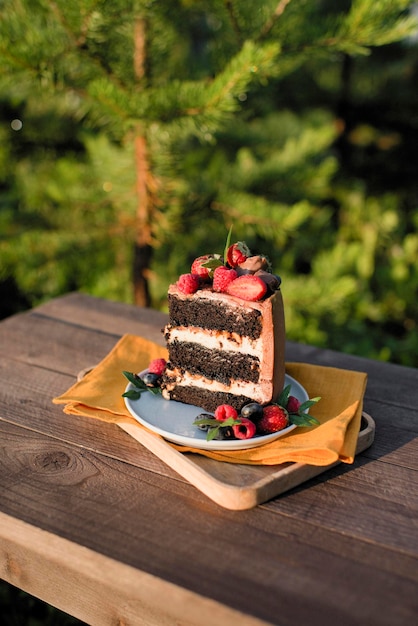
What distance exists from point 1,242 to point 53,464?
5.65ft

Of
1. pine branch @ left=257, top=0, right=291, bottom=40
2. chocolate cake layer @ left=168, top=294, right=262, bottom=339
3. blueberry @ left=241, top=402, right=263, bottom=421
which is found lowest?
blueberry @ left=241, top=402, right=263, bottom=421

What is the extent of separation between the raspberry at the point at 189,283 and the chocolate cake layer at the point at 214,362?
4.4 inches

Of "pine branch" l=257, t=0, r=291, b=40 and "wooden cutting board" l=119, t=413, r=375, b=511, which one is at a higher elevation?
"pine branch" l=257, t=0, r=291, b=40

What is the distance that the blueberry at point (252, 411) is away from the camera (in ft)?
3.57

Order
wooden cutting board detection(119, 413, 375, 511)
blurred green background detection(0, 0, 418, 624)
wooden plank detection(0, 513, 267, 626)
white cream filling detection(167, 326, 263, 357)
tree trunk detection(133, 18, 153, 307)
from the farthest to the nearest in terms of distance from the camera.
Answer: tree trunk detection(133, 18, 153, 307) → blurred green background detection(0, 0, 418, 624) → white cream filling detection(167, 326, 263, 357) → wooden cutting board detection(119, 413, 375, 511) → wooden plank detection(0, 513, 267, 626)

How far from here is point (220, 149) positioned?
10.3ft

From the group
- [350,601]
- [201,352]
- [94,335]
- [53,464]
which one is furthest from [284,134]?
[350,601]

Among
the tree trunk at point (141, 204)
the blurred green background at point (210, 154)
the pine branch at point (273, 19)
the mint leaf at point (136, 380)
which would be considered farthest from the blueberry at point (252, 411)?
the pine branch at point (273, 19)

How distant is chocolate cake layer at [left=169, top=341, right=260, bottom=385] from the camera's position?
1.16m

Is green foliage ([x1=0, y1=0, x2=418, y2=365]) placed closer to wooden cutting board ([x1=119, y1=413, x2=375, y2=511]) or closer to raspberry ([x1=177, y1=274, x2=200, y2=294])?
raspberry ([x1=177, y1=274, x2=200, y2=294])

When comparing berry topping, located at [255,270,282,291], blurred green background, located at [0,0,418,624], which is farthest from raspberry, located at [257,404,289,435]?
blurred green background, located at [0,0,418,624]

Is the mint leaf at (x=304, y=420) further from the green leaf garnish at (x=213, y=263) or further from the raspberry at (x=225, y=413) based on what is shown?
the green leaf garnish at (x=213, y=263)

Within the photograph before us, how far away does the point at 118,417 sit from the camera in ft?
3.76

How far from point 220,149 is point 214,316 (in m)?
2.11
